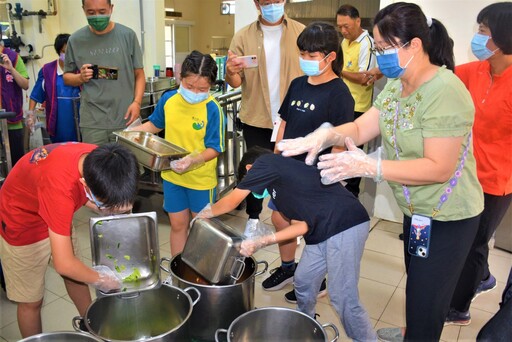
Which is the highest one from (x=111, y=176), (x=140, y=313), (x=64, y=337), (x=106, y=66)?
(x=106, y=66)

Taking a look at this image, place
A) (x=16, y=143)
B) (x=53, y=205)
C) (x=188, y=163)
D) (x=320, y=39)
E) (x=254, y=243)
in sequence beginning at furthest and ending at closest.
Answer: (x=16, y=143)
(x=188, y=163)
(x=320, y=39)
(x=254, y=243)
(x=53, y=205)

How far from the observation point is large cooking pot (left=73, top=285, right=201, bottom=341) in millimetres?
1527

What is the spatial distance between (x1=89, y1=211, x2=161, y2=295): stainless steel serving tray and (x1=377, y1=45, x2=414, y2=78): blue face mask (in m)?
0.95

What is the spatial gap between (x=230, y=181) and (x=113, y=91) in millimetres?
1118

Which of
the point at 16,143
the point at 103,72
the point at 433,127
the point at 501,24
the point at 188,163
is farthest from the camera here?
the point at 16,143

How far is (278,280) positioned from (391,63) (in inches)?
54.0

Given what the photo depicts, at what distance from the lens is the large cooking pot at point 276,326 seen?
1474mm

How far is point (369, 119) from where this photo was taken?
4.99 ft

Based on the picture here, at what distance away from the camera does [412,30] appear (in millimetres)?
1221

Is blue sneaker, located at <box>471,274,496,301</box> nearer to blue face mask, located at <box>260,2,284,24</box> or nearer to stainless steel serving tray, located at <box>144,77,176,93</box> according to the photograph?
blue face mask, located at <box>260,2,284,24</box>

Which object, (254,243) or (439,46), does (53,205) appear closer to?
(254,243)

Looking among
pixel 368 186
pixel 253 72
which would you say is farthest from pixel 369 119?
pixel 368 186

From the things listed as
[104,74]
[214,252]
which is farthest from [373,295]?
[104,74]

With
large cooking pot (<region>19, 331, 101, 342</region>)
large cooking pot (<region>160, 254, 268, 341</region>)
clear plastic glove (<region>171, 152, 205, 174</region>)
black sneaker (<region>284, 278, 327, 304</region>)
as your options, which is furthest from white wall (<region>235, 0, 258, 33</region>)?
large cooking pot (<region>19, 331, 101, 342</region>)
